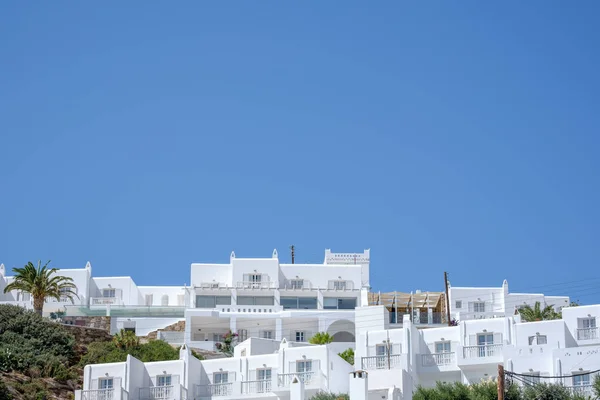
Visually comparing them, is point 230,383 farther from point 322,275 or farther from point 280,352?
point 322,275

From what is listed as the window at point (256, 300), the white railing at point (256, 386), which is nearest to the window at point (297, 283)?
the window at point (256, 300)

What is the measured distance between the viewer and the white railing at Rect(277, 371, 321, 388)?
71.1 m

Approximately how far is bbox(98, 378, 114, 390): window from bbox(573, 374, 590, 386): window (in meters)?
26.2

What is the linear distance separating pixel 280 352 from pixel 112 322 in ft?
77.6

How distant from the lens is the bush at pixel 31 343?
74.1 meters

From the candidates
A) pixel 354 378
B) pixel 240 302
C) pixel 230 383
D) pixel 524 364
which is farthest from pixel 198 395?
pixel 240 302

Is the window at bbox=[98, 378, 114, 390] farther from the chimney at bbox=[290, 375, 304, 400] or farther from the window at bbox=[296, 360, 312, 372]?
the window at bbox=[296, 360, 312, 372]

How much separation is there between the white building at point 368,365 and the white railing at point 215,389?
0.19 ft

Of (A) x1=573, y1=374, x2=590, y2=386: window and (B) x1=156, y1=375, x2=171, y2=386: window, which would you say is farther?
(B) x1=156, y1=375, x2=171, y2=386: window

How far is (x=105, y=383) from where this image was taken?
7106 centimetres

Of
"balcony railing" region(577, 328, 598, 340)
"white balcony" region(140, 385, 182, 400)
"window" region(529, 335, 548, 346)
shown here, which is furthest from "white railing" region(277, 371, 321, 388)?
"balcony railing" region(577, 328, 598, 340)

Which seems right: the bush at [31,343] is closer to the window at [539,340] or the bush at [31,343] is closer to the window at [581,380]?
the window at [539,340]

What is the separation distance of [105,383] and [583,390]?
2706 centimetres

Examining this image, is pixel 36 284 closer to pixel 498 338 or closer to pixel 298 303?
pixel 298 303
